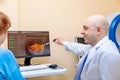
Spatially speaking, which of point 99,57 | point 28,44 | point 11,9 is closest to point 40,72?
point 28,44

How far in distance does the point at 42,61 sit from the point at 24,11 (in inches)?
30.8

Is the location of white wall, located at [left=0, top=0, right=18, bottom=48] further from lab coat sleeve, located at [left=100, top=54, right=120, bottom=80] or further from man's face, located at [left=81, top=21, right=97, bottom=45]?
lab coat sleeve, located at [left=100, top=54, right=120, bottom=80]

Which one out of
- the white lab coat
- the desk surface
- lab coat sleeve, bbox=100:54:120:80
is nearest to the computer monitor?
the desk surface

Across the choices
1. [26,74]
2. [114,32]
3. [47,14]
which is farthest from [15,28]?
[114,32]

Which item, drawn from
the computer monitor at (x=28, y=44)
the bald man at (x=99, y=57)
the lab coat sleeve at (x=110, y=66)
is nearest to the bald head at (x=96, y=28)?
the bald man at (x=99, y=57)

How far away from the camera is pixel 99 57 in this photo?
191 centimetres

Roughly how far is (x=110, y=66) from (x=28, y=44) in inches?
61.3

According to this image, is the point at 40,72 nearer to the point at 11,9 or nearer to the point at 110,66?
the point at 11,9

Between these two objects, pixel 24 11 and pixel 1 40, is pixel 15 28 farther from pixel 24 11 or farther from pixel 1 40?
pixel 1 40

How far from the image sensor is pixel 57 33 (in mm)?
3621

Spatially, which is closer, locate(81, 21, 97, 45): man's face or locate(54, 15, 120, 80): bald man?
locate(54, 15, 120, 80): bald man

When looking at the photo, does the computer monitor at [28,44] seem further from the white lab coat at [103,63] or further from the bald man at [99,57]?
the white lab coat at [103,63]

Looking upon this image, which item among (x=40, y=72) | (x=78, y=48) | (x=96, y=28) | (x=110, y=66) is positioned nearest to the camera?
(x=110, y=66)

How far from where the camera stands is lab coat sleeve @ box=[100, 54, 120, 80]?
6.01 feet
